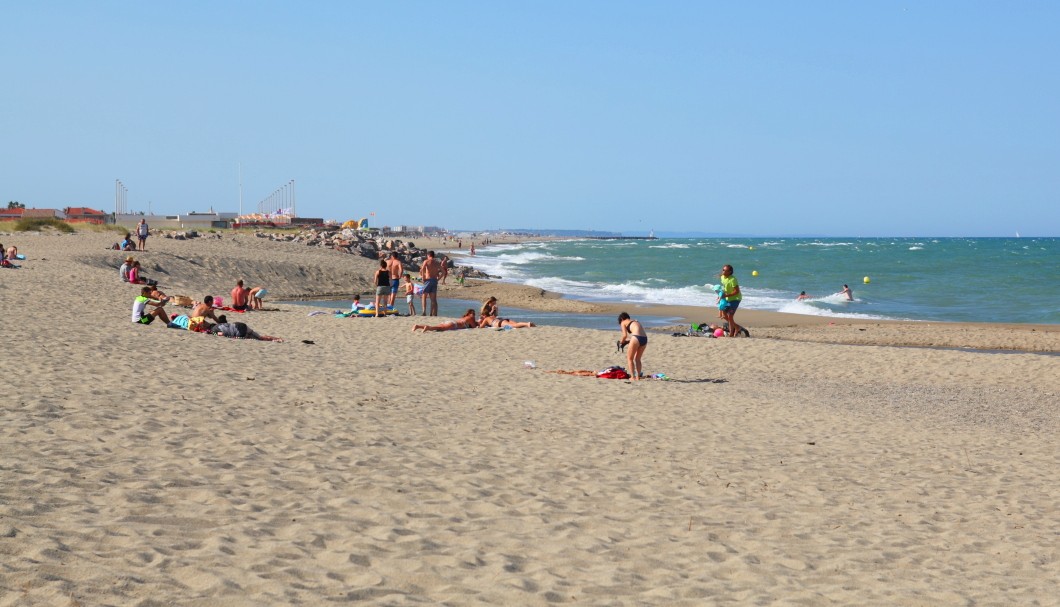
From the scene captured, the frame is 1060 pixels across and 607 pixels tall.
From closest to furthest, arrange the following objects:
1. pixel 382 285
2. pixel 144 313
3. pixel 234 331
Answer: pixel 234 331 < pixel 144 313 < pixel 382 285

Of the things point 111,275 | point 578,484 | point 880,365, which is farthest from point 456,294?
point 578,484

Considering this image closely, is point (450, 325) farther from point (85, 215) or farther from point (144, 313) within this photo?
point (85, 215)

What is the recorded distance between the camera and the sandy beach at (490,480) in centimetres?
522

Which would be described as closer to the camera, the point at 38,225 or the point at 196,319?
the point at 196,319

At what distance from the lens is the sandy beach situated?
522 cm

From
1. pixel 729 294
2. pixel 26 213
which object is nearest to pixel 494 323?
pixel 729 294

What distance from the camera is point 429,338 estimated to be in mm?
17984

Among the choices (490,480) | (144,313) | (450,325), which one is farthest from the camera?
(450,325)

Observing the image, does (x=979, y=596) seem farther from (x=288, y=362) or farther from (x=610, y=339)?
(x=610, y=339)

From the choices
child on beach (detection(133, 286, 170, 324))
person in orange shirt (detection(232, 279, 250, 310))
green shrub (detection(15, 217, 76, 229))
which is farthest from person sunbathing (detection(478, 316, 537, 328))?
green shrub (detection(15, 217, 76, 229))

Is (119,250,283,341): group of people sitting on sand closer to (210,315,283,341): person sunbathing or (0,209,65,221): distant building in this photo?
(210,315,283,341): person sunbathing

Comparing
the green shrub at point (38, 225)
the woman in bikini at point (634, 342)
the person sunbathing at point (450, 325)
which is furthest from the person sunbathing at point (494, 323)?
the green shrub at point (38, 225)

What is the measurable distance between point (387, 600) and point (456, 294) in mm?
29898

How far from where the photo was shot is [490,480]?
7.48 meters
